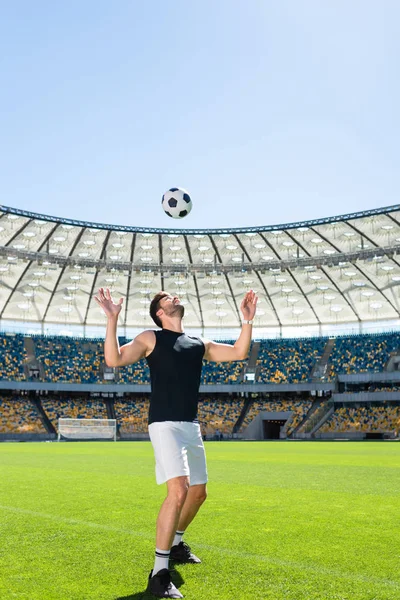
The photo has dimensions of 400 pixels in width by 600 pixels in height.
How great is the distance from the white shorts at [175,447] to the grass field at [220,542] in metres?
0.88

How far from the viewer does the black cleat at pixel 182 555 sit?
578 cm

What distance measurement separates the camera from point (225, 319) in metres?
67.1

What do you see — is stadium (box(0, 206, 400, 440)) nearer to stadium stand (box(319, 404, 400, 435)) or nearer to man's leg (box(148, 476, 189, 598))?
stadium stand (box(319, 404, 400, 435))

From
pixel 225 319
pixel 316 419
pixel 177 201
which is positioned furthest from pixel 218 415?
pixel 177 201

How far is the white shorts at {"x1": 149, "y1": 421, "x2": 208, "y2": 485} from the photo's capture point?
5078 mm

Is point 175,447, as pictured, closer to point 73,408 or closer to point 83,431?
point 83,431

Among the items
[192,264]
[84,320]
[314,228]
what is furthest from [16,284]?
[314,228]

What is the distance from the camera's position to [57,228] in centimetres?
4941

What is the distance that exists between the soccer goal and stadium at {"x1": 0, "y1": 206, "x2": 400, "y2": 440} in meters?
3.37

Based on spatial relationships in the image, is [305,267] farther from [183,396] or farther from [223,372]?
[183,396]

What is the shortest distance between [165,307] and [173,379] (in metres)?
0.68

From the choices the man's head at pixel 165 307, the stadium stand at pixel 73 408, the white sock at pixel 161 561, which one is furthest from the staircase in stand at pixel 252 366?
the white sock at pixel 161 561

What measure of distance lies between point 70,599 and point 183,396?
174cm

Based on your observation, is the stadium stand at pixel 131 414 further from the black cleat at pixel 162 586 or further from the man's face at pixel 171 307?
the black cleat at pixel 162 586
